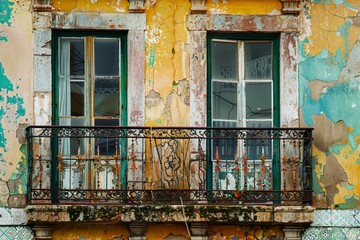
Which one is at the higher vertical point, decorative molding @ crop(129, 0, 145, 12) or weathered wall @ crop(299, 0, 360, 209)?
decorative molding @ crop(129, 0, 145, 12)

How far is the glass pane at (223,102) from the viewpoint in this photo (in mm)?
17984

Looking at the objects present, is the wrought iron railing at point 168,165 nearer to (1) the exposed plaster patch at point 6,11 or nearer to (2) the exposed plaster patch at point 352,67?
(2) the exposed plaster patch at point 352,67

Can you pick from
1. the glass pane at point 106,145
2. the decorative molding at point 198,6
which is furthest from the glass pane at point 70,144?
the decorative molding at point 198,6

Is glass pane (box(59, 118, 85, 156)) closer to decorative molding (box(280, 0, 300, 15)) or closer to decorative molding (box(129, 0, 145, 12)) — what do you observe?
decorative molding (box(129, 0, 145, 12))

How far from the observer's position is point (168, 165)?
17.5 m

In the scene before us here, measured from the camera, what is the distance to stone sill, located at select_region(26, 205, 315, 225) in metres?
17.0

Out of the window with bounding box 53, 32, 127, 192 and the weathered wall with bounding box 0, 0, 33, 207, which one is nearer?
the weathered wall with bounding box 0, 0, 33, 207

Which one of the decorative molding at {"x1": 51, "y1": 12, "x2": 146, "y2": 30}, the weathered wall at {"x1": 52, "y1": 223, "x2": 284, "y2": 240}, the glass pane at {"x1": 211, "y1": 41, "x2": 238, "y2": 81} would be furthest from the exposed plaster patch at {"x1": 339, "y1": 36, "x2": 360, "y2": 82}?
the decorative molding at {"x1": 51, "y1": 12, "x2": 146, "y2": 30}

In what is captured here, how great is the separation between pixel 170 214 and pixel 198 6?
8.96 ft

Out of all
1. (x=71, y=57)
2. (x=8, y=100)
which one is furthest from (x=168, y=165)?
(x=8, y=100)

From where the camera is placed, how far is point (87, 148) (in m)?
17.7

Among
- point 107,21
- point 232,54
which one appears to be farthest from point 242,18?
point 107,21

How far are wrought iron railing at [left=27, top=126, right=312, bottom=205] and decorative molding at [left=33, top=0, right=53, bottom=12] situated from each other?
152cm

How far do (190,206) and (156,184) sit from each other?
550 mm
